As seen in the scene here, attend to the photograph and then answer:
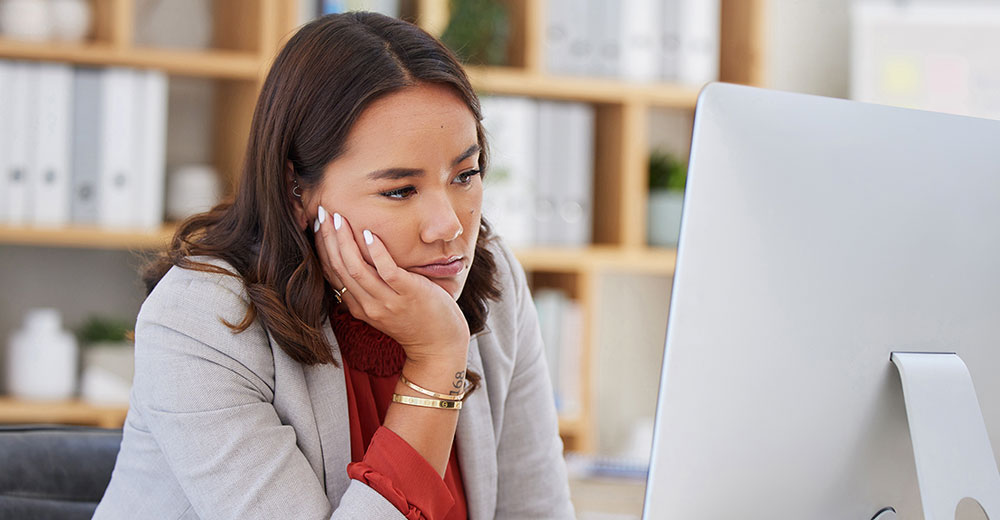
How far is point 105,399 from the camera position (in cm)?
234

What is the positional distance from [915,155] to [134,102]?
6.33 ft

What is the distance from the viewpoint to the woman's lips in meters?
1.15

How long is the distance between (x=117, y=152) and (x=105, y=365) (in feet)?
1.69

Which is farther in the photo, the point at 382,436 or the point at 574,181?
the point at 574,181

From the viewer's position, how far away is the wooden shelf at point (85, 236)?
2.25m

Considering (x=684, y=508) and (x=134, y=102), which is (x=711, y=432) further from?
(x=134, y=102)

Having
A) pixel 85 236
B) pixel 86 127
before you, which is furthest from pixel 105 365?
pixel 86 127

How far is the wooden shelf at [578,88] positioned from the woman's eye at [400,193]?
1410 millimetres

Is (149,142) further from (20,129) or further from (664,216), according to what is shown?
(664,216)

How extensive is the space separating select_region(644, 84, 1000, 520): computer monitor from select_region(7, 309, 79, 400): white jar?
196cm

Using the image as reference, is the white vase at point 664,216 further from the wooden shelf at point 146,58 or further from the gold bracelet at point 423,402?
the gold bracelet at point 423,402

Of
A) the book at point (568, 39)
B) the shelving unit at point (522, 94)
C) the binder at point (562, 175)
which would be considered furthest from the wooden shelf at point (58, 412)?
the book at point (568, 39)

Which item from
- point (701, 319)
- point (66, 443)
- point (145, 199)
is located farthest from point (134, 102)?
point (701, 319)

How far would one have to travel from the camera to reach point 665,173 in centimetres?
268
